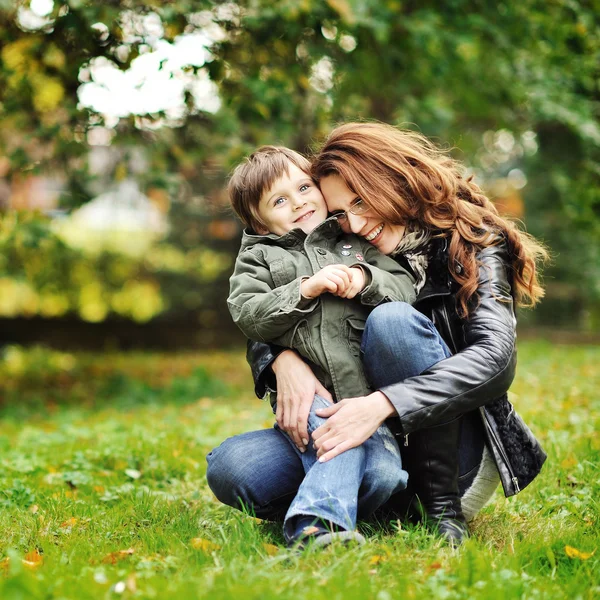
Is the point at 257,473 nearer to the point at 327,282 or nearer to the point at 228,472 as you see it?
the point at 228,472

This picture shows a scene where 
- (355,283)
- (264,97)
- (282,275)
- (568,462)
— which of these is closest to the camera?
(355,283)

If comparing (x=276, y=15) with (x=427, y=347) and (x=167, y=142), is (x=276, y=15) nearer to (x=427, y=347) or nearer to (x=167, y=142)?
(x=167, y=142)

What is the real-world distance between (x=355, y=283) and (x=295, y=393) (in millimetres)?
404

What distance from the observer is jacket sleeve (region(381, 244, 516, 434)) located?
6.79ft

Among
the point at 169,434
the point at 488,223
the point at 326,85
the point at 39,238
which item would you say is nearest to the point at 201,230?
the point at 326,85

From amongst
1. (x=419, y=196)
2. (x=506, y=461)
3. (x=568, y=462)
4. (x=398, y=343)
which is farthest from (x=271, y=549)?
(x=568, y=462)

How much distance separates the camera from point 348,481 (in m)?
2.06

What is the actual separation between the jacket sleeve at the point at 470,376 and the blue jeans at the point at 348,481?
153 millimetres

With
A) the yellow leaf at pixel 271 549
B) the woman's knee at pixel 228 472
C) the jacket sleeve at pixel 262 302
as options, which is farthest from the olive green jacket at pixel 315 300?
the yellow leaf at pixel 271 549

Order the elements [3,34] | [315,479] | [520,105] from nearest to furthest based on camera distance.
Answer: [315,479] → [3,34] → [520,105]

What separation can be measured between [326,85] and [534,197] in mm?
5445

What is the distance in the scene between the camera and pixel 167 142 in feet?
21.1

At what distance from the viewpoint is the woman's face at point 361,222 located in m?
2.47

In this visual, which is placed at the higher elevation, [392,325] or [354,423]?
[392,325]
